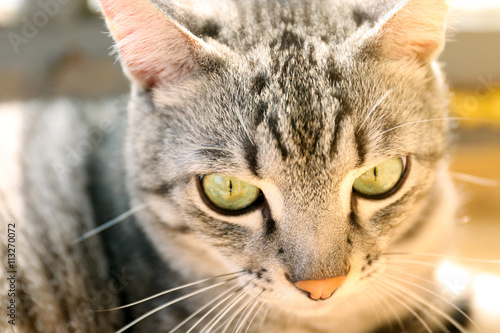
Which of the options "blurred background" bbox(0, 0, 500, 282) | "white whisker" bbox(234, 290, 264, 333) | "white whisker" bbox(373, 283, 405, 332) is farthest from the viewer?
"blurred background" bbox(0, 0, 500, 282)

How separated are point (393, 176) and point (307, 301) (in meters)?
0.29

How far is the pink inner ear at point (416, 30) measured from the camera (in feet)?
2.78

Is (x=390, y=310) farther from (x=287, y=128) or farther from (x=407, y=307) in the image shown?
(x=287, y=128)

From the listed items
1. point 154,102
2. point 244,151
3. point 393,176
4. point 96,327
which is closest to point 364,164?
point 393,176

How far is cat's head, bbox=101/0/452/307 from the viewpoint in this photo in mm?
822

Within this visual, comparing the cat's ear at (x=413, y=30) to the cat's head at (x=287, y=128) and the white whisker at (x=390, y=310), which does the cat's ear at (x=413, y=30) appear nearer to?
the cat's head at (x=287, y=128)

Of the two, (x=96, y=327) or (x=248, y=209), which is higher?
(x=248, y=209)

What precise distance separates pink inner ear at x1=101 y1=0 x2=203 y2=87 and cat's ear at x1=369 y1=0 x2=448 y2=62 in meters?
0.34

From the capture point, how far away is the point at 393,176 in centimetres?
91

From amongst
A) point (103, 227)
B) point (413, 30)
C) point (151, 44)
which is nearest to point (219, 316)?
point (103, 227)

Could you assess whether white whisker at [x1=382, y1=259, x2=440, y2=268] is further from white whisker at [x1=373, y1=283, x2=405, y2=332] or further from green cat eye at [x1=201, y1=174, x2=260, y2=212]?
green cat eye at [x1=201, y1=174, x2=260, y2=212]

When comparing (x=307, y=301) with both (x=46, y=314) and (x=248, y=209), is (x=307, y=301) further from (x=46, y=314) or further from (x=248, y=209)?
(x=46, y=314)

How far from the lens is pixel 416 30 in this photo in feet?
2.96

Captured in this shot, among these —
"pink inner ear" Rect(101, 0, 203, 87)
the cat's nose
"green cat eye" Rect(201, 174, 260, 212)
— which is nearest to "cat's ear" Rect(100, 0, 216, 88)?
"pink inner ear" Rect(101, 0, 203, 87)
